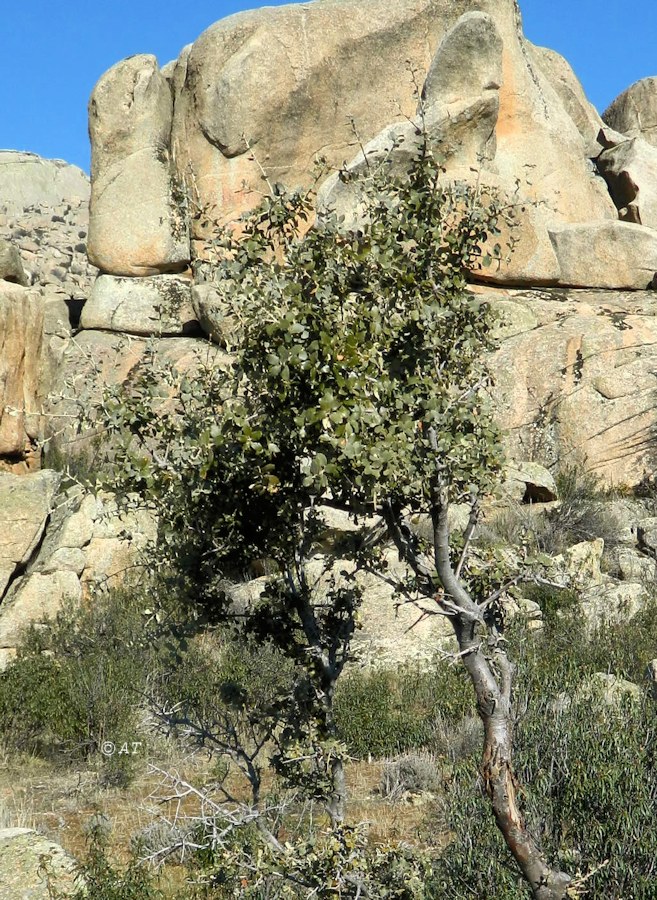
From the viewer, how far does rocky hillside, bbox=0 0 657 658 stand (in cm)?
1472

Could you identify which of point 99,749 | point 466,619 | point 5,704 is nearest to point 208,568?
point 466,619

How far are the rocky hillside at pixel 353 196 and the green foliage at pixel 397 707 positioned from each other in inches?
190

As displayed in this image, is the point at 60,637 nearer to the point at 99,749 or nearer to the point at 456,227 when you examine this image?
the point at 99,749

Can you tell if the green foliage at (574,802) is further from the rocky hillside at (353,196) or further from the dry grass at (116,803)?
the rocky hillside at (353,196)

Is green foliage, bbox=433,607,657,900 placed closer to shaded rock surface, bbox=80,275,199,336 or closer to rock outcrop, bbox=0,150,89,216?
shaded rock surface, bbox=80,275,199,336

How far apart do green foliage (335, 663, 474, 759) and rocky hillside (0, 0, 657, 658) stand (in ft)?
15.8

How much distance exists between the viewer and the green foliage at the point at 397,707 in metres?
8.67

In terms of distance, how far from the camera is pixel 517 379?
1498 cm

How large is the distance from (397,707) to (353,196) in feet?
25.3

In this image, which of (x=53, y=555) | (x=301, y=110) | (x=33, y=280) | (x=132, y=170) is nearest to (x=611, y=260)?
(x=301, y=110)

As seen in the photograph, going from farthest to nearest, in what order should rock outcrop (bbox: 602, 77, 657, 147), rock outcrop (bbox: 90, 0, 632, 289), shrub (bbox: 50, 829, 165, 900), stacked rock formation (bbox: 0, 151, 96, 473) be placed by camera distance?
1. rock outcrop (bbox: 602, 77, 657, 147)
2. rock outcrop (bbox: 90, 0, 632, 289)
3. stacked rock formation (bbox: 0, 151, 96, 473)
4. shrub (bbox: 50, 829, 165, 900)

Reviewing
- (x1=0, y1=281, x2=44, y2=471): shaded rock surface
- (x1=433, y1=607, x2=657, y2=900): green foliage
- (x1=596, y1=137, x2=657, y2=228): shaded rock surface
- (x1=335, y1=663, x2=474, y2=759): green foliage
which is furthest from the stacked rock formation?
(x1=596, y1=137, x2=657, y2=228): shaded rock surface

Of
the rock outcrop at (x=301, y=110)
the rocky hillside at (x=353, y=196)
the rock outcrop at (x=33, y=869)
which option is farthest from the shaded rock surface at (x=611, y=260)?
the rock outcrop at (x=33, y=869)

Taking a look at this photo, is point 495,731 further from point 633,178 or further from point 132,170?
point 132,170
